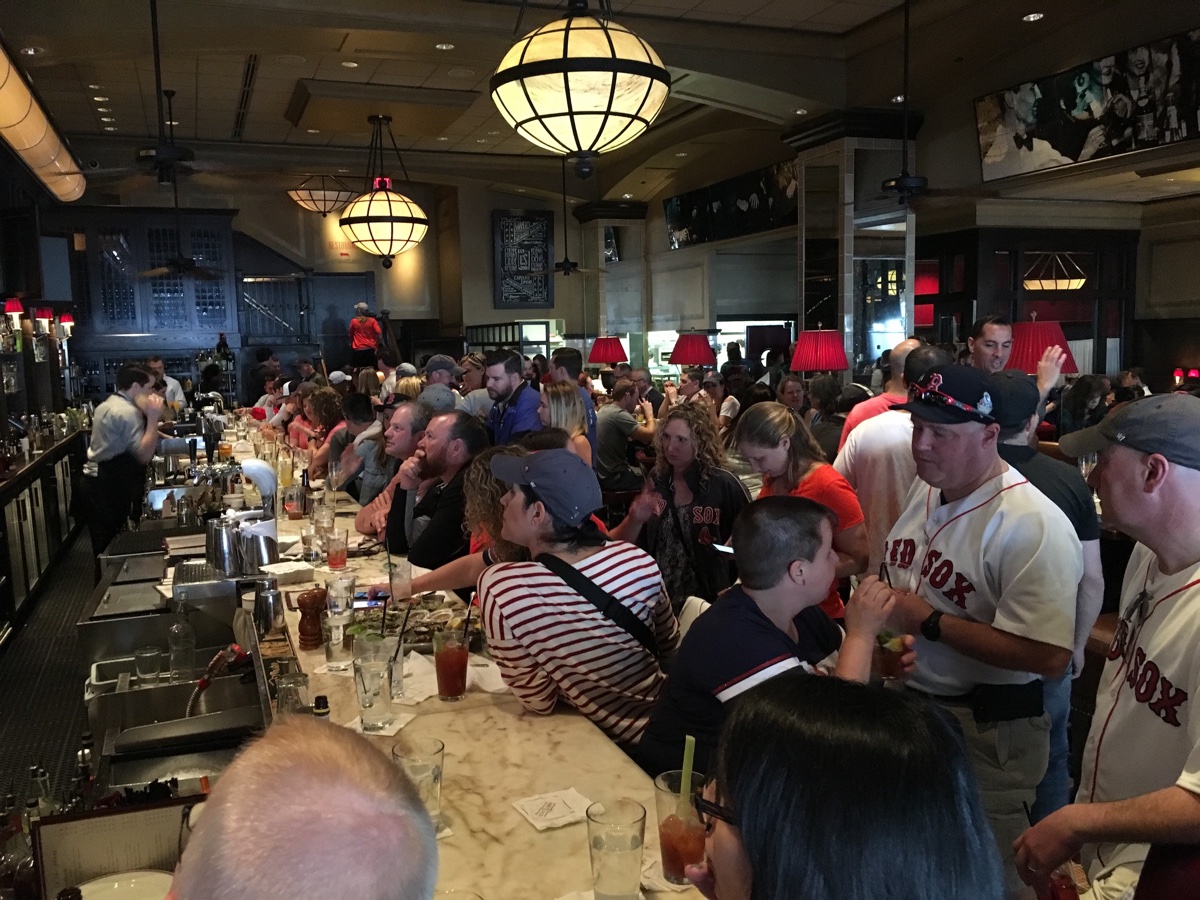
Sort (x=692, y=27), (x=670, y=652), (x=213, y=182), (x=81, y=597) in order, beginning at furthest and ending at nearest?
(x=213, y=182), (x=692, y=27), (x=81, y=597), (x=670, y=652)

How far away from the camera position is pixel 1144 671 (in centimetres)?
179

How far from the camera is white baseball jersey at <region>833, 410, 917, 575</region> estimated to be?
3.91m

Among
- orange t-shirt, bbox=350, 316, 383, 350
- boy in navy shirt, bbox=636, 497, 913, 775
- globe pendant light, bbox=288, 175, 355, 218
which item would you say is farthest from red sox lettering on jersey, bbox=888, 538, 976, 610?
orange t-shirt, bbox=350, 316, 383, 350

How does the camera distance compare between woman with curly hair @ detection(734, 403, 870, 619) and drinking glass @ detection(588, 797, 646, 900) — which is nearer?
drinking glass @ detection(588, 797, 646, 900)

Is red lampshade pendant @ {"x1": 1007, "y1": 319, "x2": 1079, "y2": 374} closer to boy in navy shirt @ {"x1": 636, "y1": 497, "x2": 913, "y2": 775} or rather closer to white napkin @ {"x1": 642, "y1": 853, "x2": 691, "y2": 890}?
boy in navy shirt @ {"x1": 636, "y1": 497, "x2": 913, "y2": 775}

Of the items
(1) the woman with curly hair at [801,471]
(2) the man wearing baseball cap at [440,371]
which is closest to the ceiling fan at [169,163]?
(2) the man wearing baseball cap at [440,371]

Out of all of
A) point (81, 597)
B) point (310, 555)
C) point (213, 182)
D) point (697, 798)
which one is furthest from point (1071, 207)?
point (213, 182)

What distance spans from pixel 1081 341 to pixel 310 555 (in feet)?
36.8

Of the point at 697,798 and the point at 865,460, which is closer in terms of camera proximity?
the point at 697,798

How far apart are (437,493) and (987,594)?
2459 millimetres

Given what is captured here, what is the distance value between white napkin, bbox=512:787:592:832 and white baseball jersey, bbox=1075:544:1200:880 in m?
1.03

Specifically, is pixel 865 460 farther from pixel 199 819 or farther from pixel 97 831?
pixel 199 819

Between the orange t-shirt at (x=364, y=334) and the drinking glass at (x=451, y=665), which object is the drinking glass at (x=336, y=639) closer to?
the drinking glass at (x=451, y=665)

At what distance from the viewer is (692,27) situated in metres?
8.55
